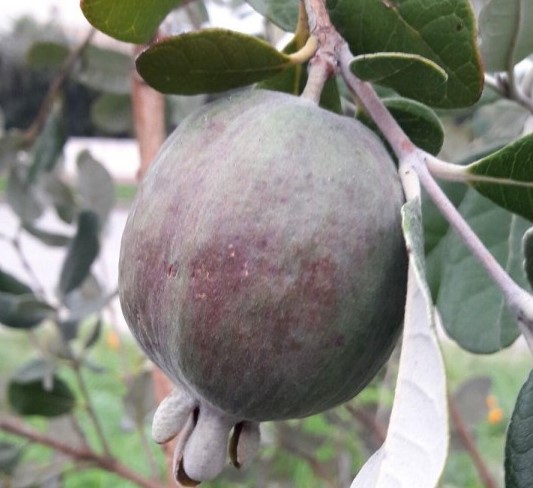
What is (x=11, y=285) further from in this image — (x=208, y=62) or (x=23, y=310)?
(x=208, y=62)

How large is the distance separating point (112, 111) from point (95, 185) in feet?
0.73

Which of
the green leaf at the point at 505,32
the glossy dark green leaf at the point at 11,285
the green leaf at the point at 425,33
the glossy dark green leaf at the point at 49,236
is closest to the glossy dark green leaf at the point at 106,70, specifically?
the glossy dark green leaf at the point at 49,236

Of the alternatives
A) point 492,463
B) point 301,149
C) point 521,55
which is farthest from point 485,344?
point 492,463

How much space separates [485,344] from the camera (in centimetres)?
81

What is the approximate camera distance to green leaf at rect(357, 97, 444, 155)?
644mm

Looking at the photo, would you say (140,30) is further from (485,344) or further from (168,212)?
(485,344)

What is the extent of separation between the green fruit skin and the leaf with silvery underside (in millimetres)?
52

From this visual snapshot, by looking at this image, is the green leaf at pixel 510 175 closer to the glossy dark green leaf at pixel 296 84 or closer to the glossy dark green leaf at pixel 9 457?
the glossy dark green leaf at pixel 296 84

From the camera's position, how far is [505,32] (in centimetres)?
78

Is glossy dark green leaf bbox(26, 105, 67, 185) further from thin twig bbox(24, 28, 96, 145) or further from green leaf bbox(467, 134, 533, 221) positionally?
green leaf bbox(467, 134, 533, 221)

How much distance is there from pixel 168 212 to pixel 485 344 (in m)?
0.43

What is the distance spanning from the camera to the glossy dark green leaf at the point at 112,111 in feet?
5.46

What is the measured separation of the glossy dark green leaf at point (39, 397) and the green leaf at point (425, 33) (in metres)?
0.99

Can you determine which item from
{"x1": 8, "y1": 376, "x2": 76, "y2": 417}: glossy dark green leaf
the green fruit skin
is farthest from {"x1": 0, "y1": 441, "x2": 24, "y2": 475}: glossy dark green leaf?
the green fruit skin
